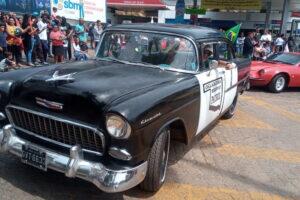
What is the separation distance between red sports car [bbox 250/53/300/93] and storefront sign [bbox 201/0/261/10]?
45.2 ft

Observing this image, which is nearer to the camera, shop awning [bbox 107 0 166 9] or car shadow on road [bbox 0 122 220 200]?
car shadow on road [bbox 0 122 220 200]

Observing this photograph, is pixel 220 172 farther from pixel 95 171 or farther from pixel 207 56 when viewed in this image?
pixel 95 171

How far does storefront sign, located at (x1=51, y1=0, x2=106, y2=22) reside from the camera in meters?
16.0

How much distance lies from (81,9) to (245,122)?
1170cm

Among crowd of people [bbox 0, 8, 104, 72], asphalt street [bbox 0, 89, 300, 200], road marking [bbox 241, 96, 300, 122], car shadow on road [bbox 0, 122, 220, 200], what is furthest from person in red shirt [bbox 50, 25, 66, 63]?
car shadow on road [bbox 0, 122, 220, 200]

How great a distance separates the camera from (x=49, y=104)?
3.80 m

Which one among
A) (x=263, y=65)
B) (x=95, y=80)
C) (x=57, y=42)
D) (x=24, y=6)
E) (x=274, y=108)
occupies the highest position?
(x=24, y=6)

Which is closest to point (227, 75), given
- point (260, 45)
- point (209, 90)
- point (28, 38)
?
point (209, 90)

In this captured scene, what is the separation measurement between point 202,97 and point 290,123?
365 cm

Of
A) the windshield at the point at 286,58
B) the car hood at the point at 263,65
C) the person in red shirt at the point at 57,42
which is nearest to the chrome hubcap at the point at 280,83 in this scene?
the car hood at the point at 263,65

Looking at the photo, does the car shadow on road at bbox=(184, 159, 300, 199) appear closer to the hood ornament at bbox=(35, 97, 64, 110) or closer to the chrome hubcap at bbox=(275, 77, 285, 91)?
the hood ornament at bbox=(35, 97, 64, 110)

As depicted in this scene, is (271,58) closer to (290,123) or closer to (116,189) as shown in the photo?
(290,123)

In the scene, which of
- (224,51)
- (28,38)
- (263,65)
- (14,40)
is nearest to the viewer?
(224,51)

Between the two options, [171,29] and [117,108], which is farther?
[171,29]
